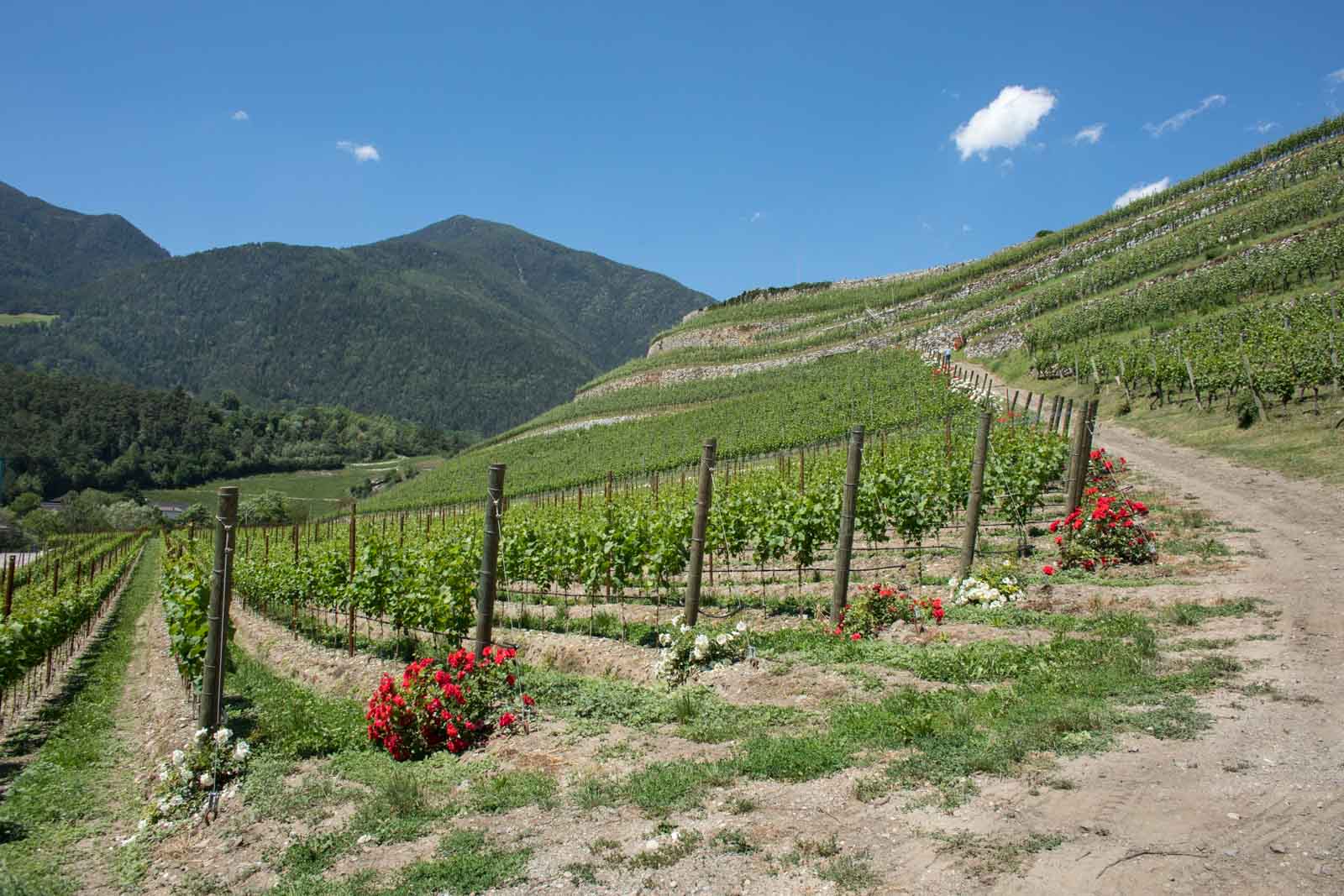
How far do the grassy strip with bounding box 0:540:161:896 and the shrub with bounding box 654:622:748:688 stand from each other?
4.49 m

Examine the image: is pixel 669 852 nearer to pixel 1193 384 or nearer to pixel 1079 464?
pixel 1079 464

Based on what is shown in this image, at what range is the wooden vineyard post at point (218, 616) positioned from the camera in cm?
693

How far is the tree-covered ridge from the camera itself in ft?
335

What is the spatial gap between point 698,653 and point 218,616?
4.46 metres

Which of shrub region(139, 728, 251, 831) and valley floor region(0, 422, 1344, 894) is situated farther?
shrub region(139, 728, 251, 831)

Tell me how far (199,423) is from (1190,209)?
12973cm

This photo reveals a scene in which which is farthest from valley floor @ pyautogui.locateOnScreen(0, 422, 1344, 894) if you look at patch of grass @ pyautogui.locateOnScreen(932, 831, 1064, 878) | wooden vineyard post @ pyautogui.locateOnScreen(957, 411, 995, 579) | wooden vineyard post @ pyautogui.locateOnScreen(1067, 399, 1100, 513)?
wooden vineyard post @ pyautogui.locateOnScreen(1067, 399, 1100, 513)

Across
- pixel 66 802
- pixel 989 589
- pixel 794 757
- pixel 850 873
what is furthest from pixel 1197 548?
pixel 66 802

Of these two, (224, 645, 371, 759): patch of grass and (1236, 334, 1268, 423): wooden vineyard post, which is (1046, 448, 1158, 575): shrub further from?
(1236, 334, 1268, 423): wooden vineyard post

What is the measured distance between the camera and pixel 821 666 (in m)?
7.32

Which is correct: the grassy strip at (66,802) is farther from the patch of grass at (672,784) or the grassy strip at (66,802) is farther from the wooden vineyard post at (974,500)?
the wooden vineyard post at (974,500)

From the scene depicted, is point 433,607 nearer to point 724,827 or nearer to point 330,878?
point 330,878

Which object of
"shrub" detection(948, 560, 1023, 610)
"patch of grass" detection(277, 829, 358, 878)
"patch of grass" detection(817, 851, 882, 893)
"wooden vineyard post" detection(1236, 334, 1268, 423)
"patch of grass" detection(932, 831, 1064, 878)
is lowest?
"patch of grass" detection(277, 829, 358, 878)

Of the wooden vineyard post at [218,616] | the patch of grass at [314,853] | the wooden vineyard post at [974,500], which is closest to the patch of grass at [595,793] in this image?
the patch of grass at [314,853]
